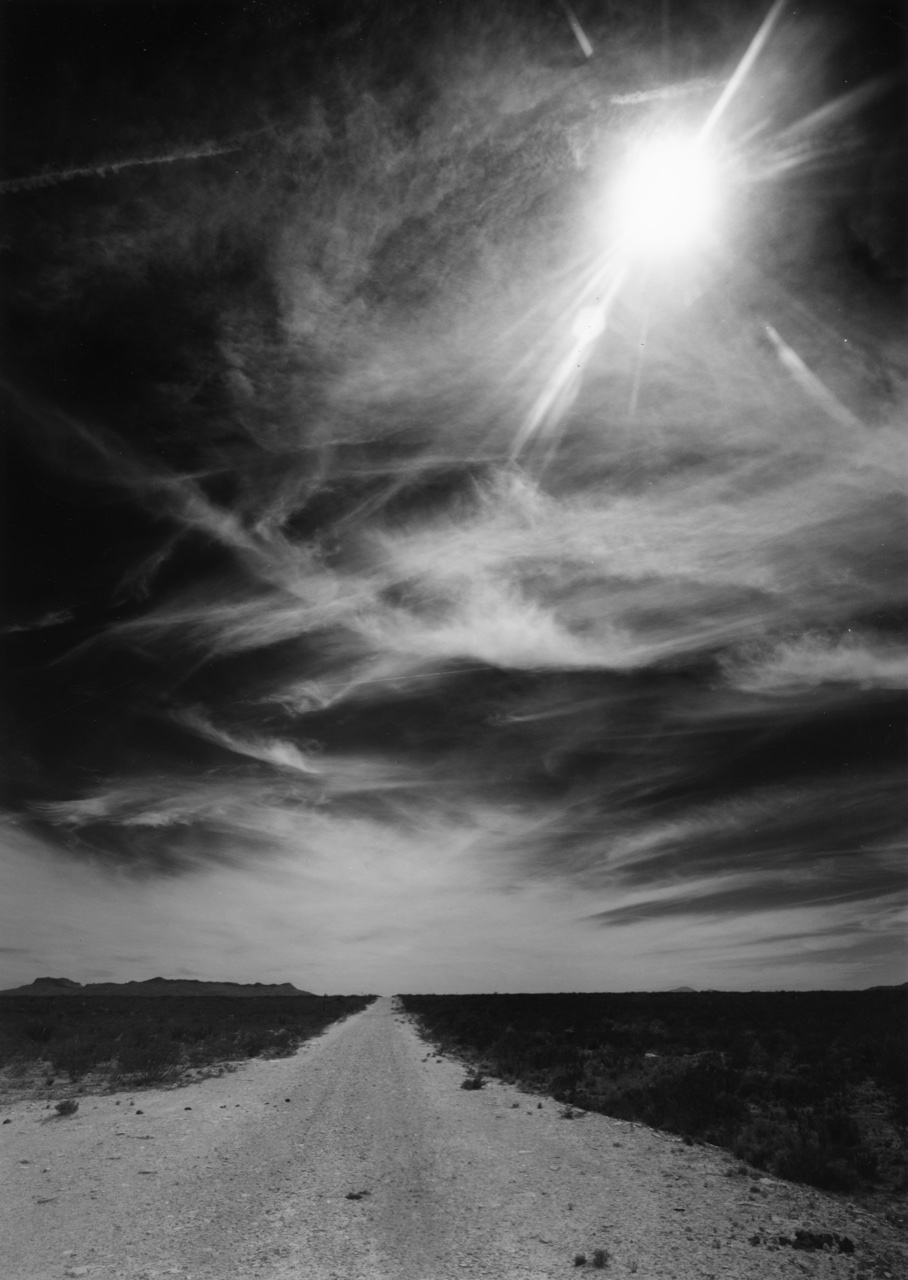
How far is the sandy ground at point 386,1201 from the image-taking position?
664 centimetres

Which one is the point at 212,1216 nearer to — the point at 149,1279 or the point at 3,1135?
the point at 149,1279

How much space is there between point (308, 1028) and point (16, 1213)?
1310 inches

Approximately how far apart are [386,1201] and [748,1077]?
12.9 metres

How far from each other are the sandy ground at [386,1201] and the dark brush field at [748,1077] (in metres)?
0.91

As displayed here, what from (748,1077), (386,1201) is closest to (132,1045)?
(748,1077)

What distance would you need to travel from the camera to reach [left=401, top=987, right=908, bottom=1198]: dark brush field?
10.8 m

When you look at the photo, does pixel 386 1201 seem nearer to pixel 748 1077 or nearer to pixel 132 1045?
pixel 748 1077

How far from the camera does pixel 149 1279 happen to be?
19.6ft

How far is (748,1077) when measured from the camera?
1725cm

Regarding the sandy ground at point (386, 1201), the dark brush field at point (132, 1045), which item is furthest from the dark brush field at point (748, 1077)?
the dark brush field at point (132, 1045)

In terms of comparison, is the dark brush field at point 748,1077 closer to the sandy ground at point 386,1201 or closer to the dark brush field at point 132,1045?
the sandy ground at point 386,1201

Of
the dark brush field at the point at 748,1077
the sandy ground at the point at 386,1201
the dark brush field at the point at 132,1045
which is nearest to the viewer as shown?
the sandy ground at the point at 386,1201

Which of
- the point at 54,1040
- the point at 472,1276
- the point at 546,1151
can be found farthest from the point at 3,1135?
the point at 54,1040

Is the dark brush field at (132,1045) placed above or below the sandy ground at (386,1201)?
above
